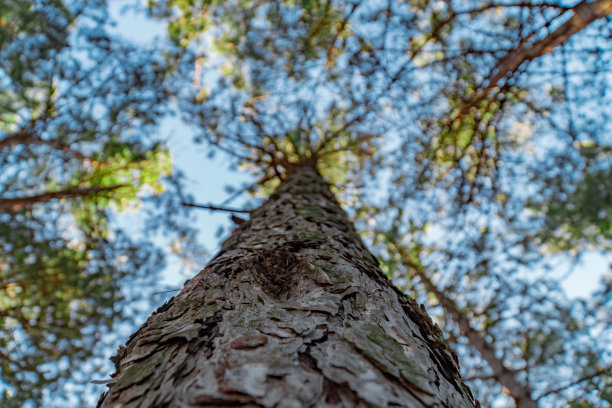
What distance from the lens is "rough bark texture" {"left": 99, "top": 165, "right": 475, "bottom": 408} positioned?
894mm

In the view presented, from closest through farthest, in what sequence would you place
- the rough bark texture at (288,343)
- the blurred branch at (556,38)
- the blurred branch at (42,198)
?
the rough bark texture at (288,343), the blurred branch at (556,38), the blurred branch at (42,198)

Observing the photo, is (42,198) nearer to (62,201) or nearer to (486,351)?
(62,201)

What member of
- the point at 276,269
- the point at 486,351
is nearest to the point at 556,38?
the point at 276,269

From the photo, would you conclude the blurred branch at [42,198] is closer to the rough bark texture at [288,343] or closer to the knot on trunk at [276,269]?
the knot on trunk at [276,269]

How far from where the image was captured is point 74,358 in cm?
542

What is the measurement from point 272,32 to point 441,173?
3161mm

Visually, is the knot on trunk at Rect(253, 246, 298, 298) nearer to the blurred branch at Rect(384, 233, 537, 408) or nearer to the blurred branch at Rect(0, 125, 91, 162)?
the blurred branch at Rect(384, 233, 537, 408)

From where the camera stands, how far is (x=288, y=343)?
1079 millimetres

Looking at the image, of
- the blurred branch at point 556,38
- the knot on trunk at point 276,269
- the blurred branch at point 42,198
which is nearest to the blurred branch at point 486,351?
the blurred branch at point 556,38

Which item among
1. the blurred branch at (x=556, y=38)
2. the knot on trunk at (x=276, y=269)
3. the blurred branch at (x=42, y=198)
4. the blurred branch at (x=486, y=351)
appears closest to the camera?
the knot on trunk at (x=276, y=269)

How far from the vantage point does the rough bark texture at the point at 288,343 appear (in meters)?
0.89


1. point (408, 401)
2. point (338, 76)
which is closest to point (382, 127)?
point (338, 76)

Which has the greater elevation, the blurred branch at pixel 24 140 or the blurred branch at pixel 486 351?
the blurred branch at pixel 24 140

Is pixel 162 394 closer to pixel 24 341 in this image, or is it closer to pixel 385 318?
pixel 385 318
